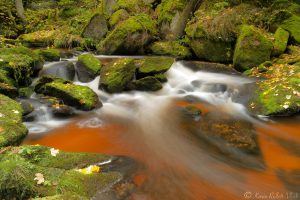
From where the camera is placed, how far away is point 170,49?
11.8 m

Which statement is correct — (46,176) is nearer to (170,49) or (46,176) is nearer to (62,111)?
(62,111)

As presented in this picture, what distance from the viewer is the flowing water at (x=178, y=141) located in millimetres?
4145

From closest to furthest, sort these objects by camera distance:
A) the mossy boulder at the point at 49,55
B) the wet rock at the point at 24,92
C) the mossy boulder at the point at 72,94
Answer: the mossy boulder at the point at 72,94
the wet rock at the point at 24,92
the mossy boulder at the point at 49,55

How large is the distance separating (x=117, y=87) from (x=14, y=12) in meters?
11.3

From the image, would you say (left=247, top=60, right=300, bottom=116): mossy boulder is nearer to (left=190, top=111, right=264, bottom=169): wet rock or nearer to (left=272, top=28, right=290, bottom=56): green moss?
(left=190, top=111, right=264, bottom=169): wet rock

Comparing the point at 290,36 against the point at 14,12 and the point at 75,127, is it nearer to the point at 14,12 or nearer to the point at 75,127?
the point at 75,127

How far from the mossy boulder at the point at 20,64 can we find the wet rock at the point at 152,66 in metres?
2.96

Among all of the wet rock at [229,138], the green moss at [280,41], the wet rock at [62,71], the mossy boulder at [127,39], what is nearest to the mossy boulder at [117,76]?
the wet rock at [62,71]

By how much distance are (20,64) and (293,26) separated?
8.63 metres

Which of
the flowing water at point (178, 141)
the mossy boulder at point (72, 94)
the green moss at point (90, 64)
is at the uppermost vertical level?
the green moss at point (90, 64)

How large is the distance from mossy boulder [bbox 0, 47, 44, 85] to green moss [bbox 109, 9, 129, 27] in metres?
5.46

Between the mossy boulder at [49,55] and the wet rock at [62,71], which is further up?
the mossy boulder at [49,55]

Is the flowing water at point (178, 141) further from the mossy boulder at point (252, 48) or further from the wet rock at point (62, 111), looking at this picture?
the mossy boulder at point (252, 48)

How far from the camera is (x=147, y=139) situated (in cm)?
584
